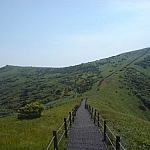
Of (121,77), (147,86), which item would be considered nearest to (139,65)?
(121,77)

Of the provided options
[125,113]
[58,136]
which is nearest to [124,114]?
[125,113]

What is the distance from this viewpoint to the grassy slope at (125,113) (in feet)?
68.1

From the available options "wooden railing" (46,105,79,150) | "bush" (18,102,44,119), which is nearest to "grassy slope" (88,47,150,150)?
"wooden railing" (46,105,79,150)

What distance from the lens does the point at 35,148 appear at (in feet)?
55.0

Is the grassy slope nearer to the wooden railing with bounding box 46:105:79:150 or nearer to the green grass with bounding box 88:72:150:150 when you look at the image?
the green grass with bounding box 88:72:150:150

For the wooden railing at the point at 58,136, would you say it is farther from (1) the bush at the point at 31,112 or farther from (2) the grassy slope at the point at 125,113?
(1) the bush at the point at 31,112

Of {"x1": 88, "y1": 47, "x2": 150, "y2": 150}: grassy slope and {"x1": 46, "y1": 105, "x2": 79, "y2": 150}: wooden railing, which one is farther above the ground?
{"x1": 46, "y1": 105, "x2": 79, "y2": 150}: wooden railing

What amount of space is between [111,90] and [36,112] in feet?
231

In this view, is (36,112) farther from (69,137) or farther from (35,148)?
(35,148)

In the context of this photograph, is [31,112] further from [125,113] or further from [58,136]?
[125,113]

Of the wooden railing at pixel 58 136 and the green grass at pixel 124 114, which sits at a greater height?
the wooden railing at pixel 58 136

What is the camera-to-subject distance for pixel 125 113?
6638cm

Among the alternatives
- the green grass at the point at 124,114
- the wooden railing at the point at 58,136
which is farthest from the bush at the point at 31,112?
the wooden railing at the point at 58,136

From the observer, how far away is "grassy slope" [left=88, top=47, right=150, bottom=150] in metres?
20.8
